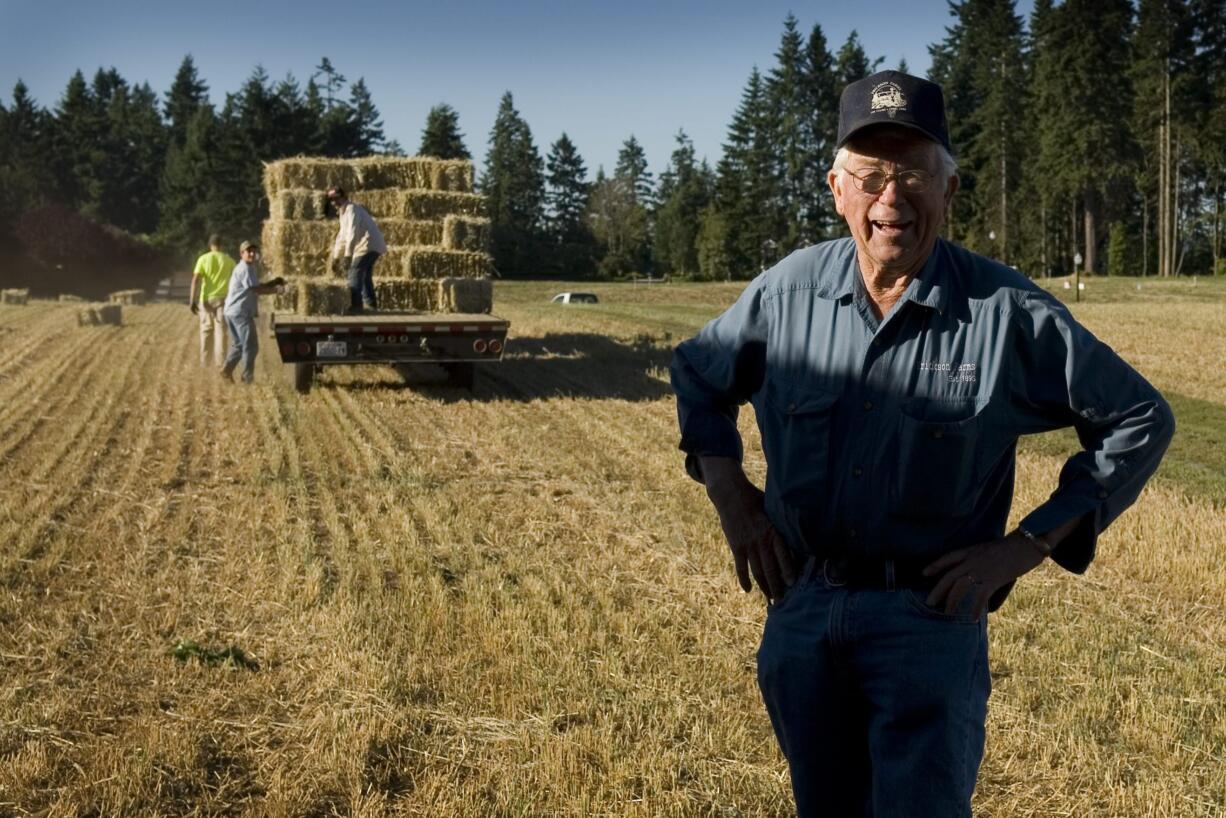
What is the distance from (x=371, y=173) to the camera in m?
16.2

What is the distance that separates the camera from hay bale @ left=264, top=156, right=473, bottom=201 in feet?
52.5

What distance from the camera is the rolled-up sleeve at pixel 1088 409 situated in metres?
2.38

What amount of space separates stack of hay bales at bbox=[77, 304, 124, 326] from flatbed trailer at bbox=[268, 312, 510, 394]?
1409 cm

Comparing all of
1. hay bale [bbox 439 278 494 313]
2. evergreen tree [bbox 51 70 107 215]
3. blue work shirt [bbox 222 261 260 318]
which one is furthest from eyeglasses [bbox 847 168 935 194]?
evergreen tree [bbox 51 70 107 215]

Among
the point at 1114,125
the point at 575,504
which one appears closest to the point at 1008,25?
the point at 1114,125

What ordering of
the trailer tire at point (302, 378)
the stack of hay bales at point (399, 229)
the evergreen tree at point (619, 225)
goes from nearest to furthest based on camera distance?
the trailer tire at point (302, 378)
the stack of hay bales at point (399, 229)
the evergreen tree at point (619, 225)

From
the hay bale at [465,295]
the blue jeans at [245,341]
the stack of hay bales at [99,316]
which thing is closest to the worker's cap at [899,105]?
the hay bale at [465,295]

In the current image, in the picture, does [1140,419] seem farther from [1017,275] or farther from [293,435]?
[293,435]

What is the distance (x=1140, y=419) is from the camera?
7.84 feet

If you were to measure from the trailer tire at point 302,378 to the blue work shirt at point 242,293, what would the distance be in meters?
1.21

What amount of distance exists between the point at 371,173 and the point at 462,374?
12.0 feet

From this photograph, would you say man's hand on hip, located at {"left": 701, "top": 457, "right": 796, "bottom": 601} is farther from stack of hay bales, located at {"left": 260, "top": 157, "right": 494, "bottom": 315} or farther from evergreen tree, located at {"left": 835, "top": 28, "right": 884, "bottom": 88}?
evergreen tree, located at {"left": 835, "top": 28, "right": 884, "bottom": 88}

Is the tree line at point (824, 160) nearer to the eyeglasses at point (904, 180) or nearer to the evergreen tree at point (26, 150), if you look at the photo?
the evergreen tree at point (26, 150)

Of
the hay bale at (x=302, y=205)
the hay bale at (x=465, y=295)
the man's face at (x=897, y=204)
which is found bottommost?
the hay bale at (x=465, y=295)
